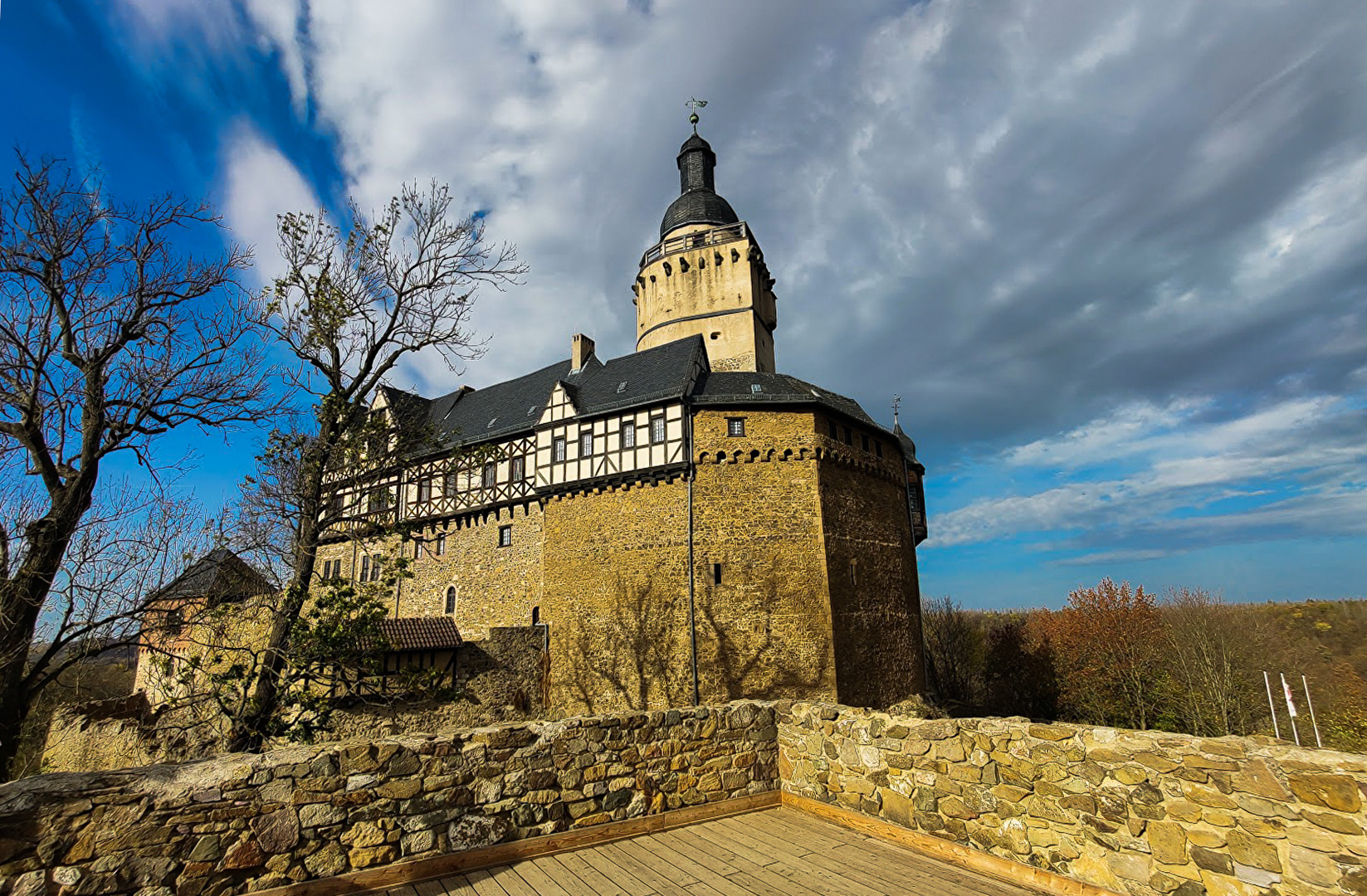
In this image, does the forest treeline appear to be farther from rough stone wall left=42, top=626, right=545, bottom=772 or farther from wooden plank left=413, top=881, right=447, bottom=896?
wooden plank left=413, top=881, right=447, bottom=896

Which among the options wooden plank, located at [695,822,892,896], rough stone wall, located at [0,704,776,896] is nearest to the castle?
rough stone wall, located at [0,704,776,896]

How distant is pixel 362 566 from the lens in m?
25.5

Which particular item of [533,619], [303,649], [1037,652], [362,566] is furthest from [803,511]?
[1037,652]

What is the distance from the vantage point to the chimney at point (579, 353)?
2480 cm

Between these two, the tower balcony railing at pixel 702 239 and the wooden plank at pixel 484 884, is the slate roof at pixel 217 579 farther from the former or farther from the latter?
the tower balcony railing at pixel 702 239

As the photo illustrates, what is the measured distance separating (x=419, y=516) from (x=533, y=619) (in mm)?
6477

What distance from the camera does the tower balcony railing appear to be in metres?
26.2

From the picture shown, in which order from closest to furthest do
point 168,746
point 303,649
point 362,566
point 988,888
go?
point 988,888 → point 303,649 → point 168,746 → point 362,566

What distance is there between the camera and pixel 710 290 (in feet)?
85.3

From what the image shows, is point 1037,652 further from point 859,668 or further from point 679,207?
point 679,207

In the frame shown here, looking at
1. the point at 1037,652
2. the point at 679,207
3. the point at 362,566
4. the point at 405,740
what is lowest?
the point at 1037,652

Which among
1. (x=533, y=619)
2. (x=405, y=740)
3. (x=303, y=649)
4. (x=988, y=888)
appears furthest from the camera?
(x=533, y=619)

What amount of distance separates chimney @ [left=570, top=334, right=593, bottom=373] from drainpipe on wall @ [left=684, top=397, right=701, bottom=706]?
24.6ft

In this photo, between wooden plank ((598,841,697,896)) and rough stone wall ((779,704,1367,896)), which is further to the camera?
wooden plank ((598,841,697,896))
